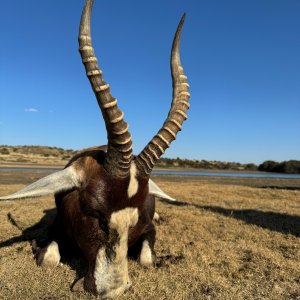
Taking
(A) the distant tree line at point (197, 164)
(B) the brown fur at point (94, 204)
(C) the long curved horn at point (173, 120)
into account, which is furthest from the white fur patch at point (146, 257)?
(A) the distant tree line at point (197, 164)

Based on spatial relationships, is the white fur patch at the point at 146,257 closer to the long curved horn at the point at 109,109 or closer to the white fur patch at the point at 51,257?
the white fur patch at the point at 51,257

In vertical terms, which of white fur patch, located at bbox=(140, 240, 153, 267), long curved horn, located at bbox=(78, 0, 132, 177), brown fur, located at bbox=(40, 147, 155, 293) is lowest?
white fur patch, located at bbox=(140, 240, 153, 267)

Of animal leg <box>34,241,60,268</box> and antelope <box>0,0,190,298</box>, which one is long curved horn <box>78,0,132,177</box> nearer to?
antelope <box>0,0,190,298</box>

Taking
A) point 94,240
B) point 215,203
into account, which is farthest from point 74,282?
point 215,203

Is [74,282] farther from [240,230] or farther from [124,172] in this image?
[240,230]

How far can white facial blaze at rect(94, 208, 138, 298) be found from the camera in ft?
16.5

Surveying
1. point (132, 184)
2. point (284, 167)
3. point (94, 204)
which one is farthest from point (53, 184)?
point (284, 167)

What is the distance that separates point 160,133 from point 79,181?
A: 1.32 meters

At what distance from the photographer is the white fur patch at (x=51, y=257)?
652 cm

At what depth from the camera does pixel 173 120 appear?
18.4ft

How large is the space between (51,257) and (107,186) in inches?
87.0

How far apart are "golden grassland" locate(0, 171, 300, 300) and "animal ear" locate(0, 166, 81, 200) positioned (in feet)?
4.53

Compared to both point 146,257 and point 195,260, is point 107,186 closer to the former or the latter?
point 146,257

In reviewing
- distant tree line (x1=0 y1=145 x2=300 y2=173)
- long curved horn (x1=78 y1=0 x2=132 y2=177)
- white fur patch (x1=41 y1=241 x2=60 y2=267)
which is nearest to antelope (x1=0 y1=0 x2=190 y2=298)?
long curved horn (x1=78 y1=0 x2=132 y2=177)
